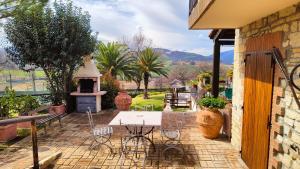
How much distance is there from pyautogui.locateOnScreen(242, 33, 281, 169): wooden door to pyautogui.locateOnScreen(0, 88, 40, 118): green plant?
636 centimetres

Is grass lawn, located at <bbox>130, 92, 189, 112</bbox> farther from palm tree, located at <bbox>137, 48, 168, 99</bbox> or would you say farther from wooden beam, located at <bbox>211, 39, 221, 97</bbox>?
wooden beam, located at <bbox>211, 39, 221, 97</bbox>

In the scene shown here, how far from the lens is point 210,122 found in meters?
6.24

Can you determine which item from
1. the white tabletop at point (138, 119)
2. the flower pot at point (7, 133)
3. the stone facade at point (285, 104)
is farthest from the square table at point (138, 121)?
the flower pot at point (7, 133)

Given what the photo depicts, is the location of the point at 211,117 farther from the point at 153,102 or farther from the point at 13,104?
the point at 153,102

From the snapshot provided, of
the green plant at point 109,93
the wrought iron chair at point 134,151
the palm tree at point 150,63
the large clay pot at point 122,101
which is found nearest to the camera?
the wrought iron chair at point 134,151

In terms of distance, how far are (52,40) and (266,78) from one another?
7.13 meters

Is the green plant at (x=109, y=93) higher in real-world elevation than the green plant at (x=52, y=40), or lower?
lower

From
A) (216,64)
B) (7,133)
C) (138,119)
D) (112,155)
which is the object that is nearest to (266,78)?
(138,119)

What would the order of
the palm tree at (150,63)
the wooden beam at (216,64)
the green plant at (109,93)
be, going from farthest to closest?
the palm tree at (150,63) → the green plant at (109,93) → the wooden beam at (216,64)

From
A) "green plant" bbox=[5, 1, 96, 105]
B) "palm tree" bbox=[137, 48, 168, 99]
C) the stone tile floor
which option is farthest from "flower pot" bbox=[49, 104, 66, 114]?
"palm tree" bbox=[137, 48, 168, 99]

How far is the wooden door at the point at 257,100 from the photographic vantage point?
3.90m

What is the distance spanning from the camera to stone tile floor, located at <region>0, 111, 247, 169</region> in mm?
4875

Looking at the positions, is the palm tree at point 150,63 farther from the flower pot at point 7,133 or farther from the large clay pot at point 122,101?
the flower pot at point 7,133

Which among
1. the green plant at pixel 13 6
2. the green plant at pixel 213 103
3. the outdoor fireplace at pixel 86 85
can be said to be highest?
the green plant at pixel 13 6
